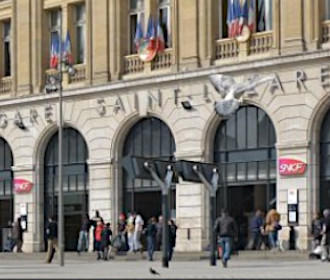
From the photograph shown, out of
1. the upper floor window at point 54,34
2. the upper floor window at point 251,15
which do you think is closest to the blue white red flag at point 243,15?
the upper floor window at point 251,15

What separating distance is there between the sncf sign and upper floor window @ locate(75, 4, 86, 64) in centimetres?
1389

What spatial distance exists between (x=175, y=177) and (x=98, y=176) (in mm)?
18305

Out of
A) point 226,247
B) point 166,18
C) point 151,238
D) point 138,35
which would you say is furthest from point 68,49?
point 226,247

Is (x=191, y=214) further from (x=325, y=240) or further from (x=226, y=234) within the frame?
(x=226, y=234)

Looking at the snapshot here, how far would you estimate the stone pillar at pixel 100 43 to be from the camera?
52938 millimetres

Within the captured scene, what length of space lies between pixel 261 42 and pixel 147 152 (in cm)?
807

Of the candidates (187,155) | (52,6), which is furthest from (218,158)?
(52,6)

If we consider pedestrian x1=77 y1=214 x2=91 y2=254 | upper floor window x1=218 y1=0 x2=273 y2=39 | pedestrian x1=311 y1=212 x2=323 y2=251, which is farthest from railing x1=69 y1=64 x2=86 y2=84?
pedestrian x1=311 y1=212 x2=323 y2=251

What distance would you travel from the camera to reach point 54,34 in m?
56.5

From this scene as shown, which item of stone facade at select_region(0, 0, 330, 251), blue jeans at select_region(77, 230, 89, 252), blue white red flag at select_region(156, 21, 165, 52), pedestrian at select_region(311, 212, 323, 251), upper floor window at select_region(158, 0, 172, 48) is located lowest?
blue jeans at select_region(77, 230, 89, 252)

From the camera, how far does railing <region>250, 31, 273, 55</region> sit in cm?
4681

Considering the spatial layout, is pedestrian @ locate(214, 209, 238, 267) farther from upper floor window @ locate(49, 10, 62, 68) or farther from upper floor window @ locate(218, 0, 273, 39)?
upper floor window @ locate(49, 10, 62, 68)

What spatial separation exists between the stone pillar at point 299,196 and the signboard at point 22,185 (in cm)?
1560

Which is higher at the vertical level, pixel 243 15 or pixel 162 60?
pixel 243 15
